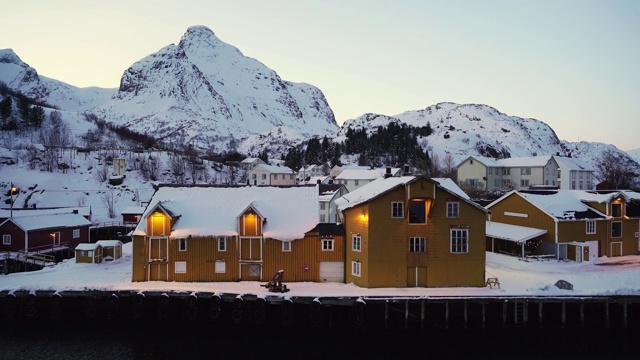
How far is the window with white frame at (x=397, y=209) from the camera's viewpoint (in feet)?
109

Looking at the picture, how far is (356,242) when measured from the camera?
112ft

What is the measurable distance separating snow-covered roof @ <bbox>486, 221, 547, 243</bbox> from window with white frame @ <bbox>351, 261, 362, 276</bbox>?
17.4 meters

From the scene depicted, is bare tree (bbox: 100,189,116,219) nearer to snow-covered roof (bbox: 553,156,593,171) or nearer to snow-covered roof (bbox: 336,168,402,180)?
snow-covered roof (bbox: 336,168,402,180)

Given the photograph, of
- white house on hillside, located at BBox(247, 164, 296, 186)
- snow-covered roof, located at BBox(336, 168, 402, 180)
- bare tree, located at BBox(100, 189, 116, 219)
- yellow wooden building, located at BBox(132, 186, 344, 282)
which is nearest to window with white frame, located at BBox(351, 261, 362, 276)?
yellow wooden building, located at BBox(132, 186, 344, 282)

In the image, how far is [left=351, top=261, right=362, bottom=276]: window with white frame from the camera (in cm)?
3378

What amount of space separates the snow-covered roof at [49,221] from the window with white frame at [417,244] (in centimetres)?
3709

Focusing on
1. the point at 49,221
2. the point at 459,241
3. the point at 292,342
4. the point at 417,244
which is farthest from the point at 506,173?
the point at 49,221

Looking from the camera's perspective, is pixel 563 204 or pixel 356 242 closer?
pixel 356 242

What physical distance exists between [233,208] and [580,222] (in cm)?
3135

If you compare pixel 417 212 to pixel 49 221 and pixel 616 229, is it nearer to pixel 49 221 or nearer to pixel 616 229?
pixel 616 229

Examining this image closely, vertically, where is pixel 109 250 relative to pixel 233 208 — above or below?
below

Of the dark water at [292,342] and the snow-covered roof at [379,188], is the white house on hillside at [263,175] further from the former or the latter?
the dark water at [292,342]

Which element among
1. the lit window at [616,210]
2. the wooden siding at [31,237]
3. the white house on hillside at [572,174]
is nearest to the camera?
the lit window at [616,210]

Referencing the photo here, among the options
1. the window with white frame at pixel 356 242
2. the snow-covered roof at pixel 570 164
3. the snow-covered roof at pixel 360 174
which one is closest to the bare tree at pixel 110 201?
the snow-covered roof at pixel 360 174
